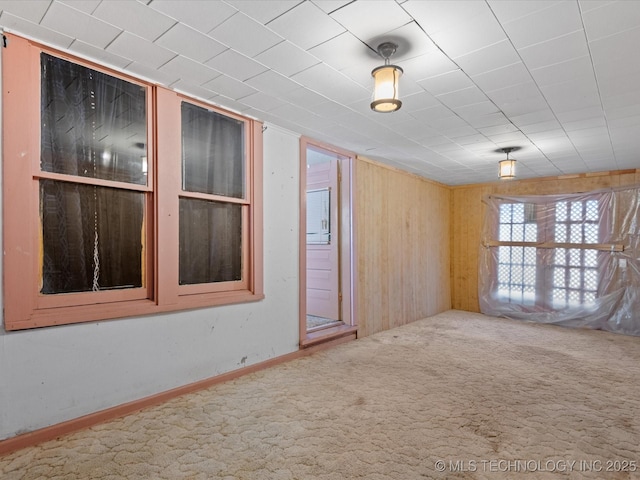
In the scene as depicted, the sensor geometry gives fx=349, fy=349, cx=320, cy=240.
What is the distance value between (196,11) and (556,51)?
1.93 meters

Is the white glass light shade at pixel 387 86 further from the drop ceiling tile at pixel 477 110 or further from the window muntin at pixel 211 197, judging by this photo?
the window muntin at pixel 211 197

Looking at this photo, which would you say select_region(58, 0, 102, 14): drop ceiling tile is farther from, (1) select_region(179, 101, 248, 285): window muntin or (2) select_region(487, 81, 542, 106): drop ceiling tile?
(2) select_region(487, 81, 542, 106): drop ceiling tile

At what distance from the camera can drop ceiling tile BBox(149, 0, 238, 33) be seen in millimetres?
1615

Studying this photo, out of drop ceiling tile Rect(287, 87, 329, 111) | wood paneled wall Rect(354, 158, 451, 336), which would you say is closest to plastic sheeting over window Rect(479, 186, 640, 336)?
wood paneled wall Rect(354, 158, 451, 336)

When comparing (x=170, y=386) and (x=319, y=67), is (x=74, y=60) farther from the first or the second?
(x=170, y=386)

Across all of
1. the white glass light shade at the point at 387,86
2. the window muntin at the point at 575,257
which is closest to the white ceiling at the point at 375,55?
the white glass light shade at the point at 387,86

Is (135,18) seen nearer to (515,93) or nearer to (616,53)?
(515,93)

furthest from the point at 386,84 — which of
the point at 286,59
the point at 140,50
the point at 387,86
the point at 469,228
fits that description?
the point at 469,228

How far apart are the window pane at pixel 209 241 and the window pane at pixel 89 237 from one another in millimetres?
325

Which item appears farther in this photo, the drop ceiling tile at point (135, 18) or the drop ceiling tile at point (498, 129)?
the drop ceiling tile at point (498, 129)

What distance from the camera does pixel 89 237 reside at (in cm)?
225

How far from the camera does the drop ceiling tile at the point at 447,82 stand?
7.41 ft

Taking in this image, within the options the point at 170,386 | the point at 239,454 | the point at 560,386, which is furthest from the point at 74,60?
the point at 560,386

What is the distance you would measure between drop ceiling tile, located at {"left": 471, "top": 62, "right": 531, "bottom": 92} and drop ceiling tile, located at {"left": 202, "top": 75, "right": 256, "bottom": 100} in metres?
1.56
